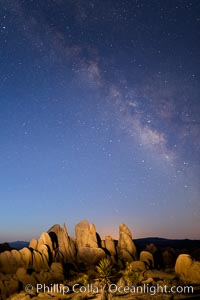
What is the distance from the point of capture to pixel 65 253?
226 ft

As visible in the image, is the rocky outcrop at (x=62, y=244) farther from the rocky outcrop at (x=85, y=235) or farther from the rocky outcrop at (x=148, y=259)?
the rocky outcrop at (x=148, y=259)

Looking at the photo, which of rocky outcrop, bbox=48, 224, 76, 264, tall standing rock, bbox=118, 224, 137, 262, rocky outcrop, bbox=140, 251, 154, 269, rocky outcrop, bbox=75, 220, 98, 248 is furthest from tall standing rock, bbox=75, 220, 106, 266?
rocky outcrop, bbox=140, 251, 154, 269

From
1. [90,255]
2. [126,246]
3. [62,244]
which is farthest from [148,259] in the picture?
[62,244]

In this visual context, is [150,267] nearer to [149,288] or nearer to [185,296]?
[149,288]

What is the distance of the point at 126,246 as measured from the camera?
67.5m

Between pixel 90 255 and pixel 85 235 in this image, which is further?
pixel 85 235

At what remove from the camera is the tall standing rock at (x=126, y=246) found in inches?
2552

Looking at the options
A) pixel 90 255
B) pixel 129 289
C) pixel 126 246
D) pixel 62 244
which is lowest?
pixel 129 289

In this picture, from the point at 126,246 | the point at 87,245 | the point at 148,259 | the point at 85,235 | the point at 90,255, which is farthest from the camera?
the point at 85,235

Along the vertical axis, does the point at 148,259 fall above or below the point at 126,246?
below

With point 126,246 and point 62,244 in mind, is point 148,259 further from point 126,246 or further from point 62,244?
point 62,244

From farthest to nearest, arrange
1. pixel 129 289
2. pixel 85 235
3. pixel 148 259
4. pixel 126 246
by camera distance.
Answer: pixel 85 235 < pixel 126 246 < pixel 148 259 < pixel 129 289

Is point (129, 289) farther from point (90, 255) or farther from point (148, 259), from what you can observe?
point (90, 255)

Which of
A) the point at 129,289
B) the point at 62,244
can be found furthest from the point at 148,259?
the point at 62,244
